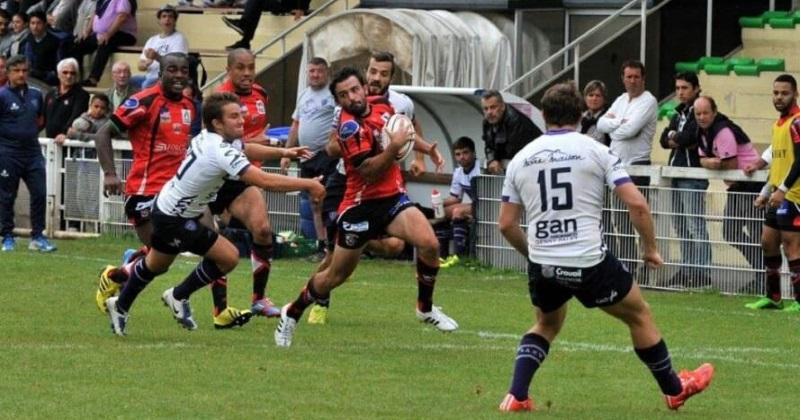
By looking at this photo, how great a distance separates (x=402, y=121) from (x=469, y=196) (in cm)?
668

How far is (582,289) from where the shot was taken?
9867 mm

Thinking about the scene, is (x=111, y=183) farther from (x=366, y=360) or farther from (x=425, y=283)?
(x=366, y=360)

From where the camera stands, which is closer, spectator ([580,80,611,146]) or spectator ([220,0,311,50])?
spectator ([580,80,611,146])

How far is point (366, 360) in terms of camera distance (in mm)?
12047

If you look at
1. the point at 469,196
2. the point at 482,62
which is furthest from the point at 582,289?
the point at 482,62

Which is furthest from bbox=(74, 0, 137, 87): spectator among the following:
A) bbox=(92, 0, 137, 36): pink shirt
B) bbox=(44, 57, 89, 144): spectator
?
bbox=(44, 57, 89, 144): spectator

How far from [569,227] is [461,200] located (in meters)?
9.68

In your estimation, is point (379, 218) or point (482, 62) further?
point (482, 62)

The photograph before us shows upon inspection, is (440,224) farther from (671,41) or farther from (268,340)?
(268,340)

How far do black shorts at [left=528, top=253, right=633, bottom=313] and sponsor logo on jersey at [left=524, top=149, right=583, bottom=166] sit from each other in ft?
1.81

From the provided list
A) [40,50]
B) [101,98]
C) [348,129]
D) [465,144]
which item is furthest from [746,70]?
[40,50]

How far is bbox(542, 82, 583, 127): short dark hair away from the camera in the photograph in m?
9.86

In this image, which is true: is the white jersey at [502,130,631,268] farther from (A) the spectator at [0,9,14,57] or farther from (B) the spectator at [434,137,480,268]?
(A) the spectator at [0,9,14,57]

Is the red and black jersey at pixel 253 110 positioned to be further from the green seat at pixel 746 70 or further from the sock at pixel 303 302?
the green seat at pixel 746 70
